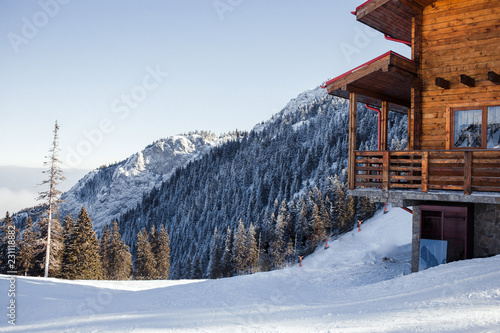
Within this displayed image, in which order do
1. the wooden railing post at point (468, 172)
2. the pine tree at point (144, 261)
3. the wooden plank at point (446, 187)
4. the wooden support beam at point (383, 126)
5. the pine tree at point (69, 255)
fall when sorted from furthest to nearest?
1. the pine tree at point (144, 261)
2. the pine tree at point (69, 255)
3. the wooden support beam at point (383, 126)
4. the wooden plank at point (446, 187)
5. the wooden railing post at point (468, 172)

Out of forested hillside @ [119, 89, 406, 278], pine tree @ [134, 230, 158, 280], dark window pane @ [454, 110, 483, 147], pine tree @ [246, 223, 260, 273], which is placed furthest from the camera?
forested hillside @ [119, 89, 406, 278]

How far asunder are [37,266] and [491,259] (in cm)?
3410

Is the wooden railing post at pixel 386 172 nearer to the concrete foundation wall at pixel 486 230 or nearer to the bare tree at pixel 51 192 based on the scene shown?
the concrete foundation wall at pixel 486 230

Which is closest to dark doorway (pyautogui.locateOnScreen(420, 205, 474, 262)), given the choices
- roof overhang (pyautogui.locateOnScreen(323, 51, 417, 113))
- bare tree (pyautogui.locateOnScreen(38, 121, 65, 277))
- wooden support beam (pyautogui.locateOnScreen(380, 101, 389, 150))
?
wooden support beam (pyautogui.locateOnScreen(380, 101, 389, 150))

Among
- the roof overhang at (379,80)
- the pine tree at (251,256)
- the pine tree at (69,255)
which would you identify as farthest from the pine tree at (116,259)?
the roof overhang at (379,80)

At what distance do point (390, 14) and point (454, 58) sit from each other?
256 cm

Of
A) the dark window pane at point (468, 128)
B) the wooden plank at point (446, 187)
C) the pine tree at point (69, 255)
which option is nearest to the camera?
the wooden plank at point (446, 187)

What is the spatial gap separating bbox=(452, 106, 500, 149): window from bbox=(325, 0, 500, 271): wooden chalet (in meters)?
0.02

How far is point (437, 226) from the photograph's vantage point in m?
10.9

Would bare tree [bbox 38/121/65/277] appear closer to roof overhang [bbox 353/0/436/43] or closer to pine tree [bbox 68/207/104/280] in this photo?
pine tree [bbox 68/207/104/280]

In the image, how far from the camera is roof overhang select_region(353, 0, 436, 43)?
1122cm

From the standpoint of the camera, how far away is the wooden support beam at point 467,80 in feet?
33.5

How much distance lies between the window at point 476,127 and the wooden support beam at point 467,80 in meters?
0.74

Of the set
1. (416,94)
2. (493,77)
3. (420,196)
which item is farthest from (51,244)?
(493,77)
